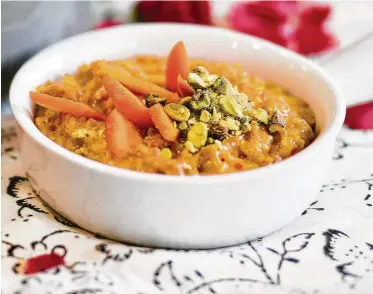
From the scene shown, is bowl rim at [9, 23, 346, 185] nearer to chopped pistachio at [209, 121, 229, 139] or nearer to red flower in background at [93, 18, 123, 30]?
chopped pistachio at [209, 121, 229, 139]

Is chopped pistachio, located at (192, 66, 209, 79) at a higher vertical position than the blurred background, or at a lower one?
higher

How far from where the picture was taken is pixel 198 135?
173 cm

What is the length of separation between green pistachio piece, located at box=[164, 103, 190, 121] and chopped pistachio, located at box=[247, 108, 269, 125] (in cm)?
19

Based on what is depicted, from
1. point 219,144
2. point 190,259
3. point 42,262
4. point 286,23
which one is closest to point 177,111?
point 219,144

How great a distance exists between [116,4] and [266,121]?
1406 millimetres

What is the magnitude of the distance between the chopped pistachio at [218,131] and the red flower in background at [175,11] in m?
1.11

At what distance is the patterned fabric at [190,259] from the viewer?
5.10ft

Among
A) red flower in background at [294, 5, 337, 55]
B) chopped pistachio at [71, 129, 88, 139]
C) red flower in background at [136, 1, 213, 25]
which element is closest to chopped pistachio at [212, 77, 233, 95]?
chopped pistachio at [71, 129, 88, 139]

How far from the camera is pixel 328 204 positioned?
1935 mm

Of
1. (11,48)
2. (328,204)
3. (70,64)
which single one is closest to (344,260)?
(328,204)

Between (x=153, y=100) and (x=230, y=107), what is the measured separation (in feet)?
0.74

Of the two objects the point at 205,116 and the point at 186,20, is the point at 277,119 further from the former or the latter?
the point at 186,20

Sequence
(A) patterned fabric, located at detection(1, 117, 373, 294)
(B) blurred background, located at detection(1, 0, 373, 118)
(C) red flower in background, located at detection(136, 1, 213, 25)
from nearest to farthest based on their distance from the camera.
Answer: (A) patterned fabric, located at detection(1, 117, 373, 294) < (B) blurred background, located at detection(1, 0, 373, 118) < (C) red flower in background, located at detection(136, 1, 213, 25)

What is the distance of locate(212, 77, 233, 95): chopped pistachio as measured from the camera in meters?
1.85
